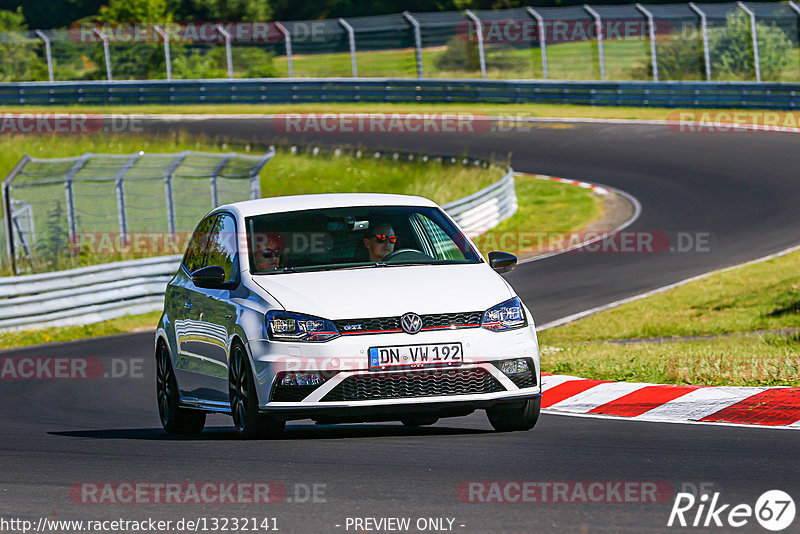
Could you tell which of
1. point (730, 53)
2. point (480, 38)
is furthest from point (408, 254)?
point (480, 38)

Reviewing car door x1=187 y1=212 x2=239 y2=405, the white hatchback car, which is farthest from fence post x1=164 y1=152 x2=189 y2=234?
Answer: the white hatchback car

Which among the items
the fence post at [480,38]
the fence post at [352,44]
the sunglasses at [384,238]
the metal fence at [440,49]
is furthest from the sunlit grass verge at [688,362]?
the fence post at [352,44]

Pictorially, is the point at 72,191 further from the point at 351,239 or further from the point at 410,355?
the point at 410,355

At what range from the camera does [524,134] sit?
3831 centimetres

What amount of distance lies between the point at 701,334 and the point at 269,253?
8046 mm

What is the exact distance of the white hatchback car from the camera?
8.03m

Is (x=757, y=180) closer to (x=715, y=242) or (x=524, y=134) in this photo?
(x=715, y=242)

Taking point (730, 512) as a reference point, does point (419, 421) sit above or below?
below

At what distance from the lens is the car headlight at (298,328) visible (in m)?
8.05

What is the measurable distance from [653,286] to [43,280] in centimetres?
866

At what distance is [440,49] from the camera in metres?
47.6

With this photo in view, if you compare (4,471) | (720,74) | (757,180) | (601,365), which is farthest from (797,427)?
(720,74)

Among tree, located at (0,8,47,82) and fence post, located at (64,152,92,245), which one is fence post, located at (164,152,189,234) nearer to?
fence post, located at (64,152,92,245)

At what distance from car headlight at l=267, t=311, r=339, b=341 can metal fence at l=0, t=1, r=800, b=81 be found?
34.3m
